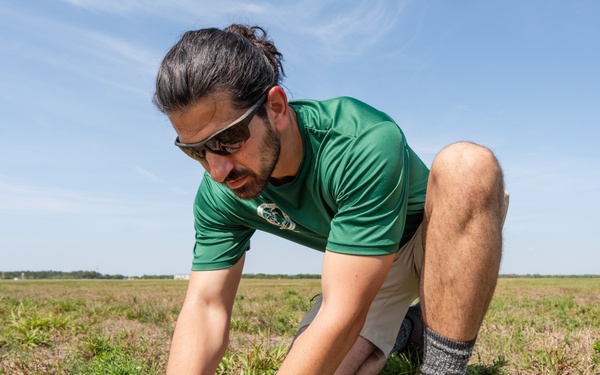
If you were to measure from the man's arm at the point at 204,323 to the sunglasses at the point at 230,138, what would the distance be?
3.04 ft

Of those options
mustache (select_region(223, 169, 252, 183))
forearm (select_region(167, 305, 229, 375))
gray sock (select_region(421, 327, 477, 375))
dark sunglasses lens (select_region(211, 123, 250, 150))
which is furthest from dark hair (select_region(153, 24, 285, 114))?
gray sock (select_region(421, 327, 477, 375))

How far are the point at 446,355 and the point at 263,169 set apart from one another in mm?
1272

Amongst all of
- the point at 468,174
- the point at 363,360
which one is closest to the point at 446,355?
the point at 363,360

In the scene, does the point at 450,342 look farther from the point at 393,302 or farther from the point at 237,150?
the point at 237,150

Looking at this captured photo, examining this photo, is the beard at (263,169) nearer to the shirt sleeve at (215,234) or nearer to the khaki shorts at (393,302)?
the shirt sleeve at (215,234)

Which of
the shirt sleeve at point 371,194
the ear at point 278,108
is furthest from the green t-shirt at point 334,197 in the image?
the ear at point 278,108

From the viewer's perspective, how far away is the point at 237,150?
280 centimetres

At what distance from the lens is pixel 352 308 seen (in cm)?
249

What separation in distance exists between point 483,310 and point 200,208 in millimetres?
1721

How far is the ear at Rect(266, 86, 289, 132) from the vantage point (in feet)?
9.29

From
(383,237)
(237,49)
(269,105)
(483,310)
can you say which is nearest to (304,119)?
(269,105)

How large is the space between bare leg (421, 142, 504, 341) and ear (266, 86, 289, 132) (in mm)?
779

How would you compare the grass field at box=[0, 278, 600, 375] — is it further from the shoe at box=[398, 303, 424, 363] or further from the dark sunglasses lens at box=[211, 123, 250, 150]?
the dark sunglasses lens at box=[211, 123, 250, 150]

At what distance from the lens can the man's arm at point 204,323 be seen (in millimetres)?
3211
